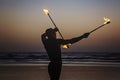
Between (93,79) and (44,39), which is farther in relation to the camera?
(93,79)

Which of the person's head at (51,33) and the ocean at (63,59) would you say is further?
the ocean at (63,59)

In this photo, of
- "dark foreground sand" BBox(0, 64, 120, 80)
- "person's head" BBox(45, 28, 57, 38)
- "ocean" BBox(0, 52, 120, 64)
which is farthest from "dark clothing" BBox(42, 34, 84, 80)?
"ocean" BBox(0, 52, 120, 64)

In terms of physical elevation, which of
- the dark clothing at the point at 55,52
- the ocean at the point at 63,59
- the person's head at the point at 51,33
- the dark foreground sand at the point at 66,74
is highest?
the person's head at the point at 51,33

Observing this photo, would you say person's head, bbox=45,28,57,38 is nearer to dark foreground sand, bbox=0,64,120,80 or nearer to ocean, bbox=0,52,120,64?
dark foreground sand, bbox=0,64,120,80

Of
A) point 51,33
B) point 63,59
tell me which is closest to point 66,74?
point 51,33

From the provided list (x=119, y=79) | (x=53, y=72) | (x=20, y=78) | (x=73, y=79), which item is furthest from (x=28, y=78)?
(x=53, y=72)

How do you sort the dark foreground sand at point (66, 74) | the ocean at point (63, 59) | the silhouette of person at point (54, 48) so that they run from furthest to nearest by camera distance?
the ocean at point (63, 59), the dark foreground sand at point (66, 74), the silhouette of person at point (54, 48)

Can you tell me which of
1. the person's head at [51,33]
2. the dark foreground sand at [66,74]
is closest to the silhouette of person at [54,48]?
the person's head at [51,33]

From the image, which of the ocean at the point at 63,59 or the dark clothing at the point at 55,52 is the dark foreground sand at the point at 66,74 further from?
the ocean at the point at 63,59

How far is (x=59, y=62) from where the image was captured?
9945 mm

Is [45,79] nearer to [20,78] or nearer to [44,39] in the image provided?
[20,78]

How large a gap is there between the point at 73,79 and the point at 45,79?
1.08 metres

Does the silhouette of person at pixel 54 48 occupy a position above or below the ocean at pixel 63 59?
above

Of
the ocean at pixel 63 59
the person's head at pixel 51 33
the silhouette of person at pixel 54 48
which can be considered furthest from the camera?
the ocean at pixel 63 59
